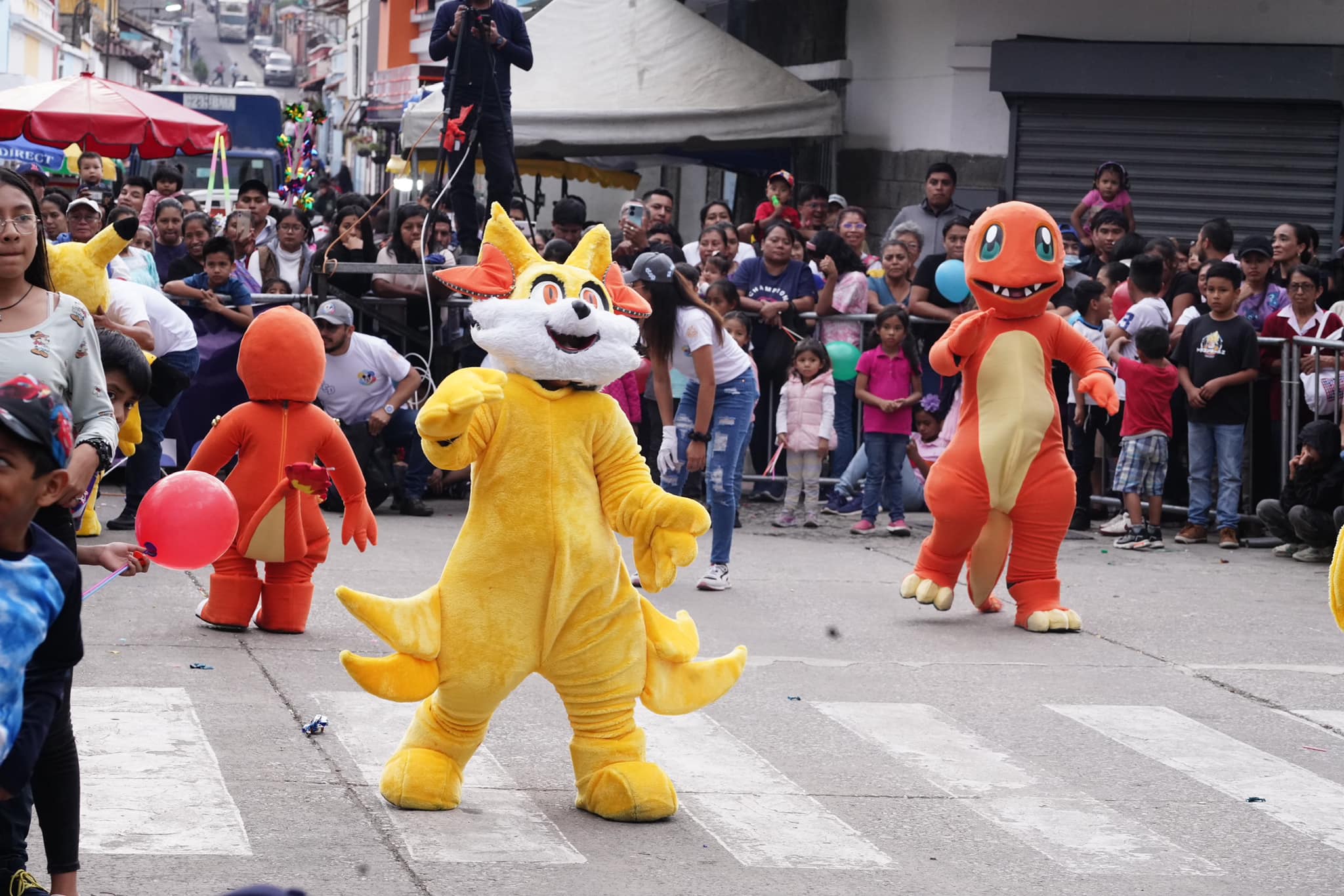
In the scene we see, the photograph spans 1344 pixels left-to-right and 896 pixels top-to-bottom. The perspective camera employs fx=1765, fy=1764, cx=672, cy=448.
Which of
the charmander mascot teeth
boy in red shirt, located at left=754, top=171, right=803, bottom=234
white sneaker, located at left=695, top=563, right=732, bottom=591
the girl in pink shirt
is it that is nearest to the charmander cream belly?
white sneaker, located at left=695, top=563, right=732, bottom=591

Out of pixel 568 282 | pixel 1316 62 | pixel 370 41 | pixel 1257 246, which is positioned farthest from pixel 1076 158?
pixel 370 41

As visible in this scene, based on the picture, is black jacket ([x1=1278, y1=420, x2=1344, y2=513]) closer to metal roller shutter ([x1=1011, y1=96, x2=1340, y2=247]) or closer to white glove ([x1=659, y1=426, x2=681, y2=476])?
white glove ([x1=659, y1=426, x2=681, y2=476])

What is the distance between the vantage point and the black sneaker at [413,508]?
37.9ft

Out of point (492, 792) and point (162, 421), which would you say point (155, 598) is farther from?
point (492, 792)

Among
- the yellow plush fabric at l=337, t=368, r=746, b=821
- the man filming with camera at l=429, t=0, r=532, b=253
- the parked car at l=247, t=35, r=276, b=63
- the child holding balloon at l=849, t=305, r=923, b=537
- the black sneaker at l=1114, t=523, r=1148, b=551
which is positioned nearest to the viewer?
the yellow plush fabric at l=337, t=368, r=746, b=821

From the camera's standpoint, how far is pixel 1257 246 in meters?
11.6

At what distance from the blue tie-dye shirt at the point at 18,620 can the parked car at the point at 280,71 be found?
313 feet

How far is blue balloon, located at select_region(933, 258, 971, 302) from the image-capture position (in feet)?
38.8

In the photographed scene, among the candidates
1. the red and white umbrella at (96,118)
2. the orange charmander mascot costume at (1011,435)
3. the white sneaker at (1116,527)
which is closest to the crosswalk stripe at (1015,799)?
the orange charmander mascot costume at (1011,435)

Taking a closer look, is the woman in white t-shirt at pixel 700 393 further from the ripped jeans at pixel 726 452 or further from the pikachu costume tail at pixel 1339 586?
the pikachu costume tail at pixel 1339 586

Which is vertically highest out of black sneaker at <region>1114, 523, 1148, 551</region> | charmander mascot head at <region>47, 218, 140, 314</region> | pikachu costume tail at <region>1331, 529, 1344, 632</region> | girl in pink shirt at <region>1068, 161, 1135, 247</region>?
girl in pink shirt at <region>1068, 161, 1135, 247</region>

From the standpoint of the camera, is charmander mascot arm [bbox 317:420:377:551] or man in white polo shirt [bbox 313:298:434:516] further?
man in white polo shirt [bbox 313:298:434:516]

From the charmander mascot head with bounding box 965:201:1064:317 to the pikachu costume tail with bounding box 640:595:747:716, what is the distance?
3.76 meters

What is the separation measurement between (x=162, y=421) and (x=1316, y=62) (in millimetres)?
10205
